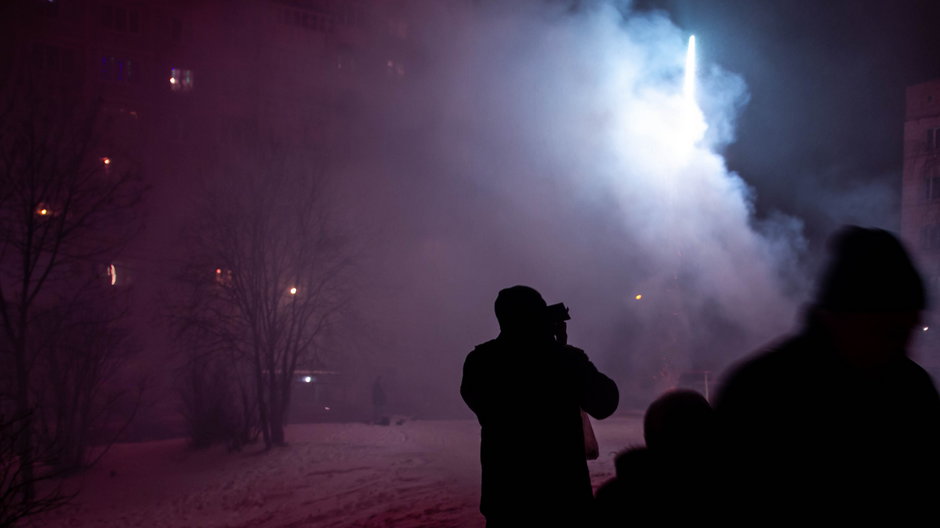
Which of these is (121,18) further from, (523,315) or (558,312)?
(523,315)

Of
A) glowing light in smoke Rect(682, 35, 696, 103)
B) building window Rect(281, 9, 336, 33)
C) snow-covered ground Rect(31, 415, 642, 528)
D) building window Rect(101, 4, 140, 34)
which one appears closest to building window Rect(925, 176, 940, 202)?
glowing light in smoke Rect(682, 35, 696, 103)

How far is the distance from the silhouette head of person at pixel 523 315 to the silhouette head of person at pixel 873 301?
1.10 m

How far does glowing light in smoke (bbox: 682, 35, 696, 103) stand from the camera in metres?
23.7

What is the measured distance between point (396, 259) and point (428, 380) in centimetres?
790

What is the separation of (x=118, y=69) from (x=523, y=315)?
38.9 metres

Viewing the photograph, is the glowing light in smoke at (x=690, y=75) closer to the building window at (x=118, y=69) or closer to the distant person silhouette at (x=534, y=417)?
the distant person silhouette at (x=534, y=417)

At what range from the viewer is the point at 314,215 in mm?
29969

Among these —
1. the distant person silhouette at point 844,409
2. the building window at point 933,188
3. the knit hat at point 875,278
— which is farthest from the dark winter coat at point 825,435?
the building window at point 933,188

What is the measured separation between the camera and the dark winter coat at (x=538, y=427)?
2531mm

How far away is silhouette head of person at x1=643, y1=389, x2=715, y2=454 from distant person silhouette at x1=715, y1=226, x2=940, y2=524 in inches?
7.1

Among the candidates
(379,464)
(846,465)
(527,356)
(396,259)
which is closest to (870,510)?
(846,465)

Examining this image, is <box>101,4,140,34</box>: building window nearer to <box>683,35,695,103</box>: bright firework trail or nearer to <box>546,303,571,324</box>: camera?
<box>683,35,695,103</box>: bright firework trail

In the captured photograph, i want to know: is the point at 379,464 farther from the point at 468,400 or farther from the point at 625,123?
the point at 625,123

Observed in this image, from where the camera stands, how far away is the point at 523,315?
8.63 feet
